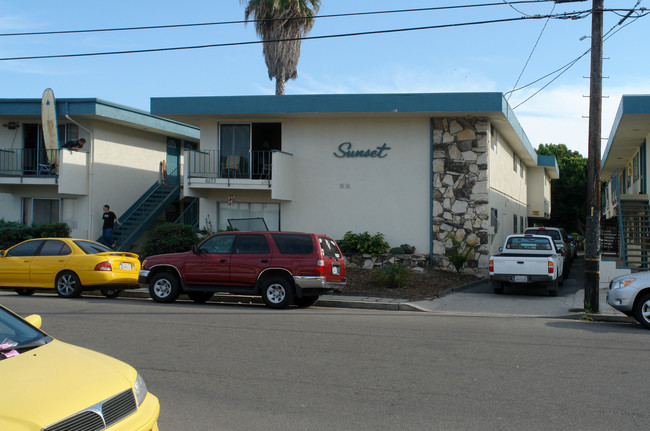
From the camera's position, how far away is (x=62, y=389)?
400cm

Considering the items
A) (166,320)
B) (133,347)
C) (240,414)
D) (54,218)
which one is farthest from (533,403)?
(54,218)

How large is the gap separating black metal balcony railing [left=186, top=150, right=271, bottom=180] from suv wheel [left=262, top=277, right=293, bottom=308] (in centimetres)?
807

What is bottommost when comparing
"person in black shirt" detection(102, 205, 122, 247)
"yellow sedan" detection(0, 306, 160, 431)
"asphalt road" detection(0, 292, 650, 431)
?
"asphalt road" detection(0, 292, 650, 431)

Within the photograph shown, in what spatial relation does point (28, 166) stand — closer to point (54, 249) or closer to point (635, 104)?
point (54, 249)

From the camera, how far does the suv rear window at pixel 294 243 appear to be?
44.6 feet

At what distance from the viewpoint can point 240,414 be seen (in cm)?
588

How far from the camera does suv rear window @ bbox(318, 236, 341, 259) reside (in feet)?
45.3

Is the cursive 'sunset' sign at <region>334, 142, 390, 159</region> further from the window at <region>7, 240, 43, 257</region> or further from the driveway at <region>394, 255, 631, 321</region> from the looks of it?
the window at <region>7, 240, 43, 257</region>

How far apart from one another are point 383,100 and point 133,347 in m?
12.8

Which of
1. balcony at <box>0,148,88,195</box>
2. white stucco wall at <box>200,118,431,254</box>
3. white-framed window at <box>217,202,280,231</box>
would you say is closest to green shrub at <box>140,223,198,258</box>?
white-framed window at <box>217,202,280,231</box>

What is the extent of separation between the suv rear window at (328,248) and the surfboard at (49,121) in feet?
42.7

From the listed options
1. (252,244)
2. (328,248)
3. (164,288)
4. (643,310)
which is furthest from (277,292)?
(643,310)

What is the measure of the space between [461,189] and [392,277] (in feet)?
16.5

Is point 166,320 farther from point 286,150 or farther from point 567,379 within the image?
point 286,150
